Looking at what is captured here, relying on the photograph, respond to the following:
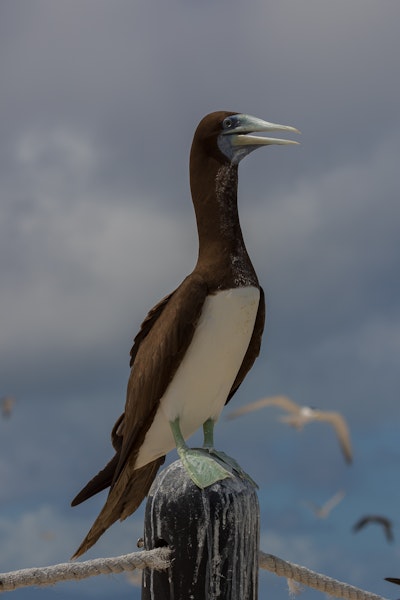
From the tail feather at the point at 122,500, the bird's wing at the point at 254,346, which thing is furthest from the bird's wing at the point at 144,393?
the bird's wing at the point at 254,346

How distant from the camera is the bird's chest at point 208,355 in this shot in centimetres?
403

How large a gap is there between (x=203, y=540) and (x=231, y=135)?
1.98 m

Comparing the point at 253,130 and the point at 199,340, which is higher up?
the point at 253,130

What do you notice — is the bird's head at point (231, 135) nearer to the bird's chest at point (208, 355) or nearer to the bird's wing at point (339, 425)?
the bird's chest at point (208, 355)

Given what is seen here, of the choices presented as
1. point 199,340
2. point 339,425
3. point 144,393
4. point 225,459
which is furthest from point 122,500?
point 339,425

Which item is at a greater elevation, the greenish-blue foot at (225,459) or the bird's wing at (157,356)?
the bird's wing at (157,356)

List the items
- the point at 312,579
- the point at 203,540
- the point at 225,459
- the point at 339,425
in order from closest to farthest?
the point at 203,540 → the point at 312,579 → the point at 225,459 → the point at 339,425

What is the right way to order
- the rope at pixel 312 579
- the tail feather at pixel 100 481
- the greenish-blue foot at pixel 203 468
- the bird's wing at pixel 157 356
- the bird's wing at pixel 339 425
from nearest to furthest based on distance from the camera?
the greenish-blue foot at pixel 203 468
the rope at pixel 312 579
the bird's wing at pixel 157 356
the tail feather at pixel 100 481
the bird's wing at pixel 339 425

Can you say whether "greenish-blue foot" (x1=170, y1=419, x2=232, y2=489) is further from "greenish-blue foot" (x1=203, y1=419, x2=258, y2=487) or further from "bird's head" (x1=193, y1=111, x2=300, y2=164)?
"bird's head" (x1=193, y1=111, x2=300, y2=164)

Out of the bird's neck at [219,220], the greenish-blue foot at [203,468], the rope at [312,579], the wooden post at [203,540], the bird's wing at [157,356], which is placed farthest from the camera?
the bird's neck at [219,220]

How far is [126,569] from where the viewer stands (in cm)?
327

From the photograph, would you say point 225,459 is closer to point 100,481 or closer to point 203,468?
point 203,468

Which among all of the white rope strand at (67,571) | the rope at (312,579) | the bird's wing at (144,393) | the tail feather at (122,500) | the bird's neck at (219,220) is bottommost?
the rope at (312,579)

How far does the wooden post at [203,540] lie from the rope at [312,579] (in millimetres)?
327
